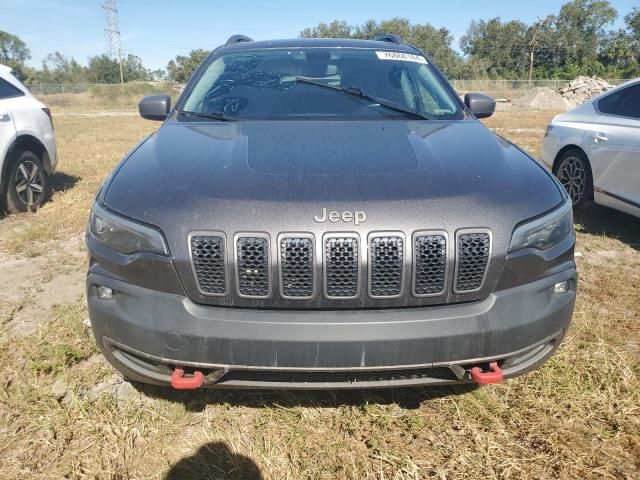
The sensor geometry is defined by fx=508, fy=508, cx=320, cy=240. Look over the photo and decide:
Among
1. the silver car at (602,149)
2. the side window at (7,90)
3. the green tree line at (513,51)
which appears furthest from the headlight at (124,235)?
the green tree line at (513,51)

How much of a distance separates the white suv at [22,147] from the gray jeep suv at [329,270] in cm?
433

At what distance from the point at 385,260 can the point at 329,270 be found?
20cm

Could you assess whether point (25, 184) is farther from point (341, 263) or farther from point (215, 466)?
point (341, 263)

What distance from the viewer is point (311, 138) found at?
243 centimetres

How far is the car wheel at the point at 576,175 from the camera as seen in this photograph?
5.10 meters

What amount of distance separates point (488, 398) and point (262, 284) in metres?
1.37

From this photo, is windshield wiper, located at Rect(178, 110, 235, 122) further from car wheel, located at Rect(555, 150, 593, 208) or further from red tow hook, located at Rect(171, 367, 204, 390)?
car wheel, located at Rect(555, 150, 593, 208)

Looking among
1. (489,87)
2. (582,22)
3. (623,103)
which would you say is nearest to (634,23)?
(582,22)

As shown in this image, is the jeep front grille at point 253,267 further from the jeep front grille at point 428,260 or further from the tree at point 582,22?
the tree at point 582,22

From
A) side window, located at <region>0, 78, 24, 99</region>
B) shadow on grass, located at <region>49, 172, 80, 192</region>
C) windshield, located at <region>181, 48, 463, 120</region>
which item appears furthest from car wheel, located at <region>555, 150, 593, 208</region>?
shadow on grass, located at <region>49, 172, 80, 192</region>

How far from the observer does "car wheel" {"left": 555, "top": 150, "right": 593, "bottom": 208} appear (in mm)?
5099

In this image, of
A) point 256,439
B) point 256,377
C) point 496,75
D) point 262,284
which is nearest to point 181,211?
point 262,284

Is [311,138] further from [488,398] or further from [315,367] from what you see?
[488,398]

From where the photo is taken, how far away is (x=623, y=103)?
4.93m
